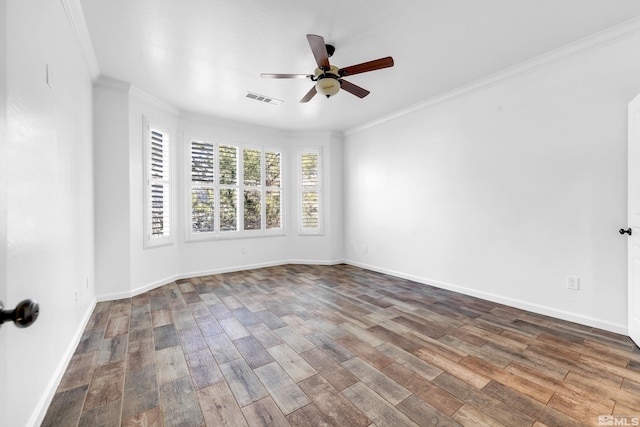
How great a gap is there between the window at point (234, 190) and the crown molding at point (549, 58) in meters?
3.04

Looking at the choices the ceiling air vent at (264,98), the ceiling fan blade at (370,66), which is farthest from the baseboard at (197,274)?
the ceiling fan blade at (370,66)

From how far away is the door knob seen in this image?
2.21 ft

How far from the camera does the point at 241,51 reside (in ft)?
9.15

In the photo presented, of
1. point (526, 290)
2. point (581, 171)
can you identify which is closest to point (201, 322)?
point (526, 290)

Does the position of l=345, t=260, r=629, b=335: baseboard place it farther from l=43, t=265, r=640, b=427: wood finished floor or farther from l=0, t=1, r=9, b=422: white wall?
l=0, t=1, r=9, b=422: white wall

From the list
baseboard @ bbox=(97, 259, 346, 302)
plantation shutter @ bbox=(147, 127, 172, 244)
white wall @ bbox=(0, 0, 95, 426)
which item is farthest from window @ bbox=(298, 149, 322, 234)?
white wall @ bbox=(0, 0, 95, 426)

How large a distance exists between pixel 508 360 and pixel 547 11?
286 cm

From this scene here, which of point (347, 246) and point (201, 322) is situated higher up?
point (347, 246)

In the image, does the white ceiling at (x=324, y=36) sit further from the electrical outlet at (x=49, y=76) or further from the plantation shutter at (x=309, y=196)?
the plantation shutter at (x=309, y=196)

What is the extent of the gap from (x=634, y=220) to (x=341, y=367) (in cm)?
277

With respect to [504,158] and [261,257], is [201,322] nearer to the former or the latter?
[261,257]

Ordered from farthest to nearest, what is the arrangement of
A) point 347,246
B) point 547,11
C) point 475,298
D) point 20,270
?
point 347,246 < point 475,298 < point 547,11 < point 20,270

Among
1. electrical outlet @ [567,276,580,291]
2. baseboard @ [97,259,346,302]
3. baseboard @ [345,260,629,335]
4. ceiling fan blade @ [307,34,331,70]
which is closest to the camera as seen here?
ceiling fan blade @ [307,34,331,70]

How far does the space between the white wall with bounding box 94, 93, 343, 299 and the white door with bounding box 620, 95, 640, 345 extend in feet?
13.4
